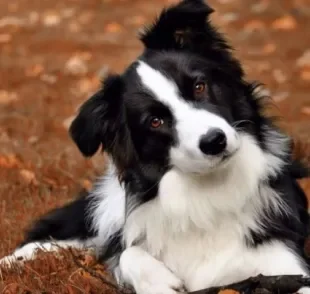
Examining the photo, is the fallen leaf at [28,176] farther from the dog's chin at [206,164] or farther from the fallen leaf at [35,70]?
the fallen leaf at [35,70]

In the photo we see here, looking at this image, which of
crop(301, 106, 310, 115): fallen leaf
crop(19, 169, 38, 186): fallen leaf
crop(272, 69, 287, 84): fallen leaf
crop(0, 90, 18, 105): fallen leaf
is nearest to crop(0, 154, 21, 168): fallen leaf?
crop(19, 169, 38, 186): fallen leaf

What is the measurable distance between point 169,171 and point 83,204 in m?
1.15

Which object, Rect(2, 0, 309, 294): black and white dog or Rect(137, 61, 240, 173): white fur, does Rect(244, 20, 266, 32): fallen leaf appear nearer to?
Rect(2, 0, 309, 294): black and white dog

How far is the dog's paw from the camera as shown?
416 cm

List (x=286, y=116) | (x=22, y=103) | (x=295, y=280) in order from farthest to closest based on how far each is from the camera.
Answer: (x=22, y=103)
(x=286, y=116)
(x=295, y=280)

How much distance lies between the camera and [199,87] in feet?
13.9

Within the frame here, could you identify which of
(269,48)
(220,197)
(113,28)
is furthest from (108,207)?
(113,28)

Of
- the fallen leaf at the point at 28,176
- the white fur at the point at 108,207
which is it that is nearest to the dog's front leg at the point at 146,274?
the white fur at the point at 108,207

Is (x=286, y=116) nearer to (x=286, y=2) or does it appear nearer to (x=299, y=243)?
(x=299, y=243)

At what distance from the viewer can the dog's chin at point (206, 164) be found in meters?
4.01

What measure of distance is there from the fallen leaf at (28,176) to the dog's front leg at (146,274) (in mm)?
2409

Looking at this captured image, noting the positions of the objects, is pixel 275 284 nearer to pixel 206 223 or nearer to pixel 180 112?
pixel 206 223

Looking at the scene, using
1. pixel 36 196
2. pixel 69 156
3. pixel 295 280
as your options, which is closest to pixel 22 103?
pixel 69 156

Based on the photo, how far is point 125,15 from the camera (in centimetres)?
1398
